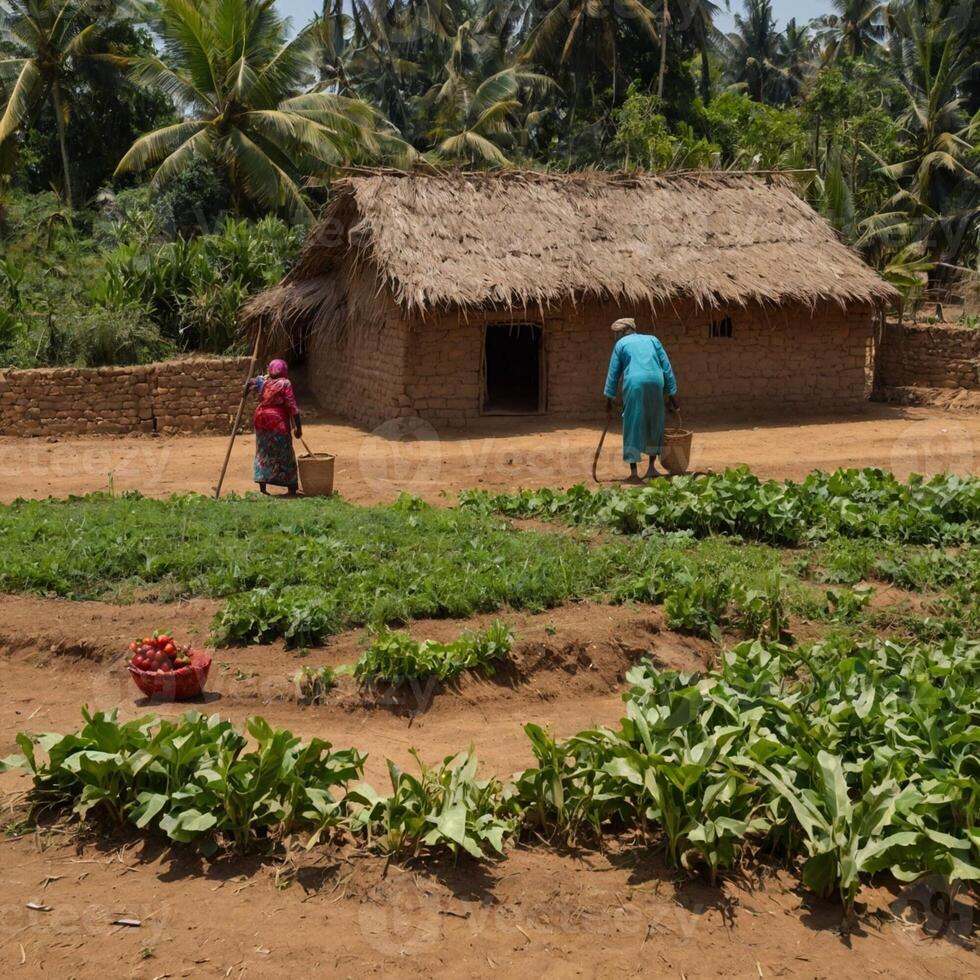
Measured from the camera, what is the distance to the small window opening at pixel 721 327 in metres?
14.7

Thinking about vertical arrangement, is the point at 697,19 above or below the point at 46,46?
above

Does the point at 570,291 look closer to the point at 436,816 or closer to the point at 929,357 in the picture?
the point at 929,357

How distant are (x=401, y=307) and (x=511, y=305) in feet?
4.08

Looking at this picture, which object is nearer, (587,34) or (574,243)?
(574,243)

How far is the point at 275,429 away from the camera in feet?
31.5

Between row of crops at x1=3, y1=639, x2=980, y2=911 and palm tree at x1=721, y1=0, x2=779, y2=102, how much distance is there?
43.3 metres

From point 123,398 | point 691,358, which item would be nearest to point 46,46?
point 123,398

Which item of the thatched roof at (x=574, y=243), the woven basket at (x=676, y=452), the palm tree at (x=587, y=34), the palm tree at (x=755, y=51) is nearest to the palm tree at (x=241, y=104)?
the thatched roof at (x=574, y=243)

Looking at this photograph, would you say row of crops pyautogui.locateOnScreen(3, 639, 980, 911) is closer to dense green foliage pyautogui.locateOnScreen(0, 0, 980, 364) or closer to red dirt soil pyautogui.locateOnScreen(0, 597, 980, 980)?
red dirt soil pyautogui.locateOnScreen(0, 597, 980, 980)

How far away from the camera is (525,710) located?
5.61 m

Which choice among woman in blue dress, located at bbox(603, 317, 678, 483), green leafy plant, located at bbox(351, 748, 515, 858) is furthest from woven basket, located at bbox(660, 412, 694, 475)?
green leafy plant, located at bbox(351, 748, 515, 858)

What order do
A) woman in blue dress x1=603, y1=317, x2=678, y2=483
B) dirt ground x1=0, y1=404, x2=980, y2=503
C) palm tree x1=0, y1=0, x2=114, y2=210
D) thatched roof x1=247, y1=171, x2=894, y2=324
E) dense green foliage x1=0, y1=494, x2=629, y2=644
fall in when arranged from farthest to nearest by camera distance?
palm tree x1=0, y1=0, x2=114, y2=210 < thatched roof x1=247, y1=171, x2=894, y2=324 < dirt ground x1=0, y1=404, x2=980, y2=503 < woman in blue dress x1=603, y1=317, x2=678, y2=483 < dense green foliage x1=0, y1=494, x2=629, y2=644

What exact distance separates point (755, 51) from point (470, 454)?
124 feet

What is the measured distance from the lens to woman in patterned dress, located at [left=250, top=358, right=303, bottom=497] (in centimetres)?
960
